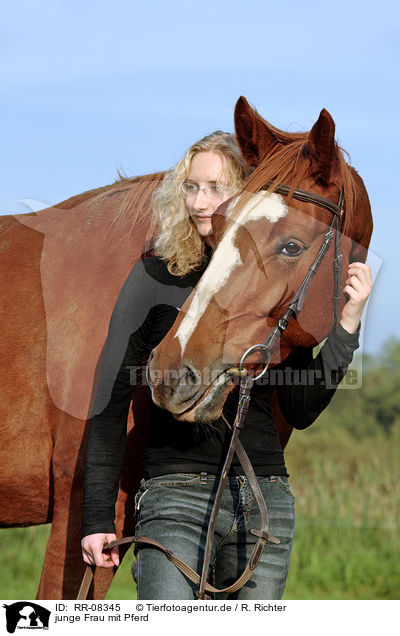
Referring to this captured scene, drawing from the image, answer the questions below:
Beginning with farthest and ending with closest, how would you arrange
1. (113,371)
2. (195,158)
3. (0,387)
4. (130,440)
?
(0,387) → (130,440) → (195,158) → (113,371)

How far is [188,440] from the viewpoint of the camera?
2166 millimetres

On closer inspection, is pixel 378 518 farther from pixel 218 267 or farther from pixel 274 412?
pixel 218 267

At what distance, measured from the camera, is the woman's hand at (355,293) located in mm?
2164

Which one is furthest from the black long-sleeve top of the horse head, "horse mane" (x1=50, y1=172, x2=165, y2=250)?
"horse mane" (x1=50, y1=172, x2=165, y2=250)

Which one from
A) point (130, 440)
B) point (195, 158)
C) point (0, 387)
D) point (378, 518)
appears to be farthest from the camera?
point (378, 518)

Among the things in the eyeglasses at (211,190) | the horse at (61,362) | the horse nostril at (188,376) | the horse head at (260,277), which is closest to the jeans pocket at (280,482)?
the horse head at (260,277)

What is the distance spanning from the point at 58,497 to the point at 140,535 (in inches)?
31.8

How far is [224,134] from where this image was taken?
8.20 ft

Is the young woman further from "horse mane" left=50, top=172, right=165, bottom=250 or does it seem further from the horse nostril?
"horse mane" left=50, top=172, right=165, bottom=250

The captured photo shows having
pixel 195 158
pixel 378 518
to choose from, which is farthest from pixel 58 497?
pixel 378 518

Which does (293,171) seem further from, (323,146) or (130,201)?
(130,201)

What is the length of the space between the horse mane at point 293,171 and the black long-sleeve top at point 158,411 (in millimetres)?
419

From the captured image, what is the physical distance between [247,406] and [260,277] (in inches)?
16.6
